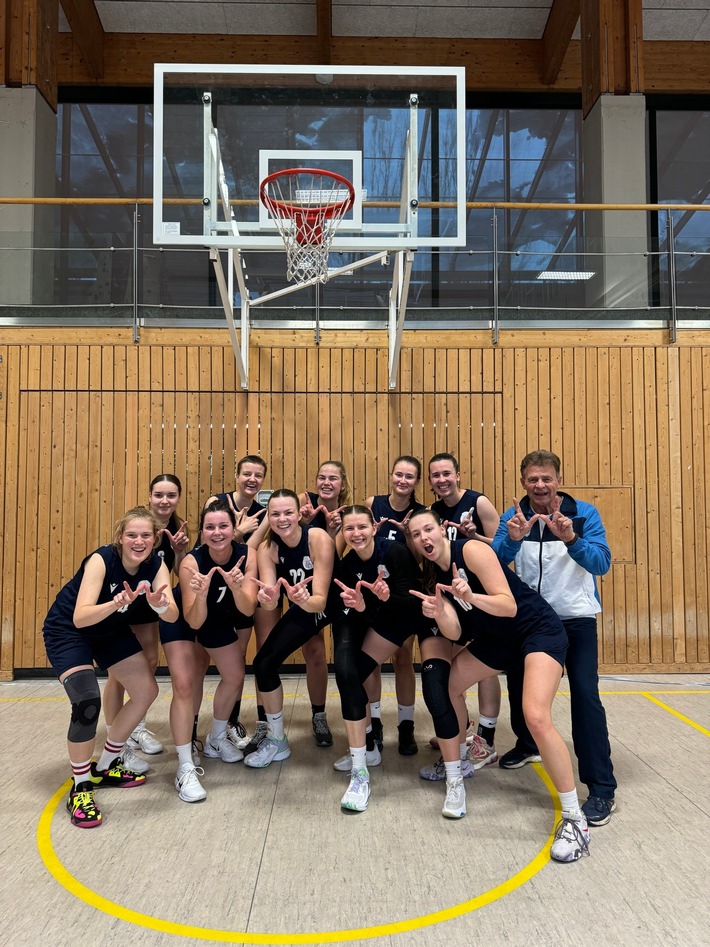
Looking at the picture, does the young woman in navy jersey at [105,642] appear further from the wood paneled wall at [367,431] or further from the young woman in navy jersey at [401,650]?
the wood paneled wall at [367,431]

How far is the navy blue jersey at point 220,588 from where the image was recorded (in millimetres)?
3990

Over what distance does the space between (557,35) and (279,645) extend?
9.73 m

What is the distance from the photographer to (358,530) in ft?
12.7

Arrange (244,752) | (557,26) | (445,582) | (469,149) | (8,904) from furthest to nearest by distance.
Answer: (469,149) < (557,26) < (244,752) < (445,582) < (8,904)

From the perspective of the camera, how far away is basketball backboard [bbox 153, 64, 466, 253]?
4.64 meters

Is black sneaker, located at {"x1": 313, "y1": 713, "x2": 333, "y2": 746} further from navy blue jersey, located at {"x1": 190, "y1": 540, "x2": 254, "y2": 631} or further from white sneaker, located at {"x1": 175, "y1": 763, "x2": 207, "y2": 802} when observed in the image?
navy blue jersey, located at {"x1": 190, "y1": 540, "x2": 254, "y2": 631}

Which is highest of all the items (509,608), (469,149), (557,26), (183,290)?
(557,26)

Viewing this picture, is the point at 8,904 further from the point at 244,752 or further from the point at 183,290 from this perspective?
the point at 183,290

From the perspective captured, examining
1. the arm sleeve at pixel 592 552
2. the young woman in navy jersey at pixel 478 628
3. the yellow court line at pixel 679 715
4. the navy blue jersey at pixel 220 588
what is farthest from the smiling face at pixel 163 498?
the yellow court line at pixel 679 715

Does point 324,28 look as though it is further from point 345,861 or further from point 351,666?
point 345,861

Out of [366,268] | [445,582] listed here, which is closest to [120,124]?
[366,268]

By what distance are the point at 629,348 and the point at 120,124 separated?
895 centimetres

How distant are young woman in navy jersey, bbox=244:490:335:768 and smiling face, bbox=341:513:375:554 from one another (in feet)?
0.69

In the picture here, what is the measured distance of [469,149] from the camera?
10.4 meters
